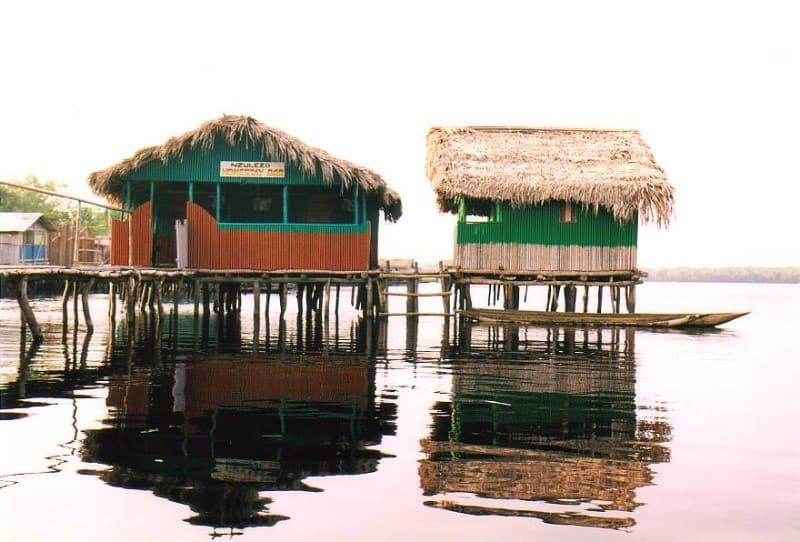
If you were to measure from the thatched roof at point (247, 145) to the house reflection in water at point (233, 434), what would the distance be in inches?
404

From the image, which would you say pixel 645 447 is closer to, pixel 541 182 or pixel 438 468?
pixel 438 468

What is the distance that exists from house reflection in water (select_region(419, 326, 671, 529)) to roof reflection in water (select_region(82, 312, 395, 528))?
85cm

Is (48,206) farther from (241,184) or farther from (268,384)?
(268,384)

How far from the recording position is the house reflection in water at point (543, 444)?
22.7 feet

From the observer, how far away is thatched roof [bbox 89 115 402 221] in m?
23.9

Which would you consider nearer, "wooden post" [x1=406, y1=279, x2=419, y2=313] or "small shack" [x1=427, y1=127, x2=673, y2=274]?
"small shack" [x1=427, y1=127, x2=673, y2=274]

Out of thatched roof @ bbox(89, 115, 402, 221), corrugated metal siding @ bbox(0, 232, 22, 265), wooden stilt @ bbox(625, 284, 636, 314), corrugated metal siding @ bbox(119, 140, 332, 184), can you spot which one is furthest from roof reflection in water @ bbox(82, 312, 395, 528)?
corrugated metal siding @ bbox(0, 232, 22, 265)

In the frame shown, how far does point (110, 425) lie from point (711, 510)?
584 centimetres

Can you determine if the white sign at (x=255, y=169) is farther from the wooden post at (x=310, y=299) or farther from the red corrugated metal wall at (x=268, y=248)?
the wooden post at (x=310, y=299)

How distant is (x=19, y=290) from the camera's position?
60.1 feet

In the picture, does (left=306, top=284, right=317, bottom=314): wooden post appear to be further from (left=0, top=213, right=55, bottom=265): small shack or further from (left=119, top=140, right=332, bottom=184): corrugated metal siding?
(left=0, top=213, right=55, bottom=265): small shack

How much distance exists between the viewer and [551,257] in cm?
2597

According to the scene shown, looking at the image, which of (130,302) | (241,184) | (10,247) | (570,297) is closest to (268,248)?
(241,184)

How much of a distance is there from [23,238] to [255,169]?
28574 millimetres
